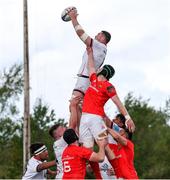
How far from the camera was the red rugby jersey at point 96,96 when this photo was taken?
13633 mm

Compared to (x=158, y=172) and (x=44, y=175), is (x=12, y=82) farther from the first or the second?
(x=44, y=175)

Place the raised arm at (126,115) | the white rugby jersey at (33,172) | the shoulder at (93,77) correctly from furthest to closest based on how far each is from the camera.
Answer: the white rugby jersey at (33,172) → the shoulder at (93,77) → the raised arm at (126,115)

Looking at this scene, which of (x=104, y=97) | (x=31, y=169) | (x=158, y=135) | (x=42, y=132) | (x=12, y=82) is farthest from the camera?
(x=158, y=135)

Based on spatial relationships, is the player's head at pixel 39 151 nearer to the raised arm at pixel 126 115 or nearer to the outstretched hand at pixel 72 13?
the raised arm at pixel 126 115

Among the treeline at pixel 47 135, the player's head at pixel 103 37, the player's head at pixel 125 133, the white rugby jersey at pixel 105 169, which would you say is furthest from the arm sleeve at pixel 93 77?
the treeline at pixel 47 135

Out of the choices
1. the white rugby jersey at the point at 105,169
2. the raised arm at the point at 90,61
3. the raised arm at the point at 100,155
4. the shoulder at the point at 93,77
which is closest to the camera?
the raised arm at the point at 100,155

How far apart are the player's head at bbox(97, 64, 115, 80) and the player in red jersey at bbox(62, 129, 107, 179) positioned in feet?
4.35

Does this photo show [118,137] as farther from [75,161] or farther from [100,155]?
[75,161]

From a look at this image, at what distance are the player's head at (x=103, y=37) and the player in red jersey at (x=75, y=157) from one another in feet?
6.77

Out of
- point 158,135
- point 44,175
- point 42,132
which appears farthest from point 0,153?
point 44,175

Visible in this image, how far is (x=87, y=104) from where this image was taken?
45.0 ft

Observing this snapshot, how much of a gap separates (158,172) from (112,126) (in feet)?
173

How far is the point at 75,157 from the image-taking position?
1315 cm

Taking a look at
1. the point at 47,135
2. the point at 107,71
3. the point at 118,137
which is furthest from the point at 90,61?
the point at 47,135
